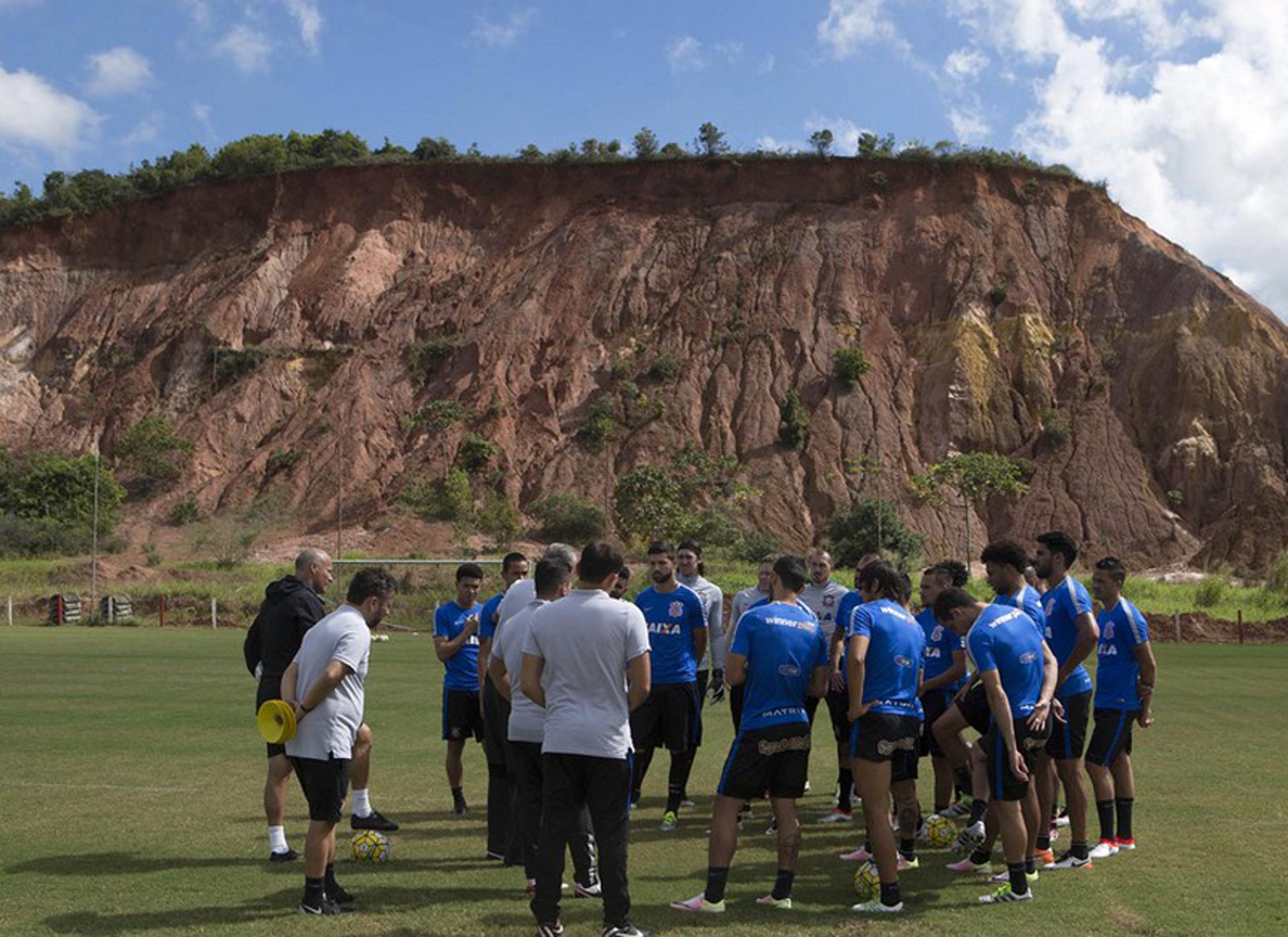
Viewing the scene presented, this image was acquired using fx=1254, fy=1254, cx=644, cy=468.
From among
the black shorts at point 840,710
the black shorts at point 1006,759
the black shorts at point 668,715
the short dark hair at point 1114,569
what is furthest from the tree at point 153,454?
the black shorts at point 1006,759

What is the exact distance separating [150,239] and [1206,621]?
218 feet

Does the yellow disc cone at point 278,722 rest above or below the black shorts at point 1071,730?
above

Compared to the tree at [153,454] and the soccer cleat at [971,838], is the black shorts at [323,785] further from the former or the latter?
the tree at [153,454]

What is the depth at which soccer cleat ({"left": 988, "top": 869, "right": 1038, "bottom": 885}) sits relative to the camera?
7.77 m

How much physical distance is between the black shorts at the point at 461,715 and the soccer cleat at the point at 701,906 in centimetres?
327

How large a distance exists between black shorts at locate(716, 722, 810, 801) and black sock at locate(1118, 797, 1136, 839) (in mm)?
2967

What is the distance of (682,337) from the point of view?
221 feet

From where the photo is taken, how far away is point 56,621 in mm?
41156

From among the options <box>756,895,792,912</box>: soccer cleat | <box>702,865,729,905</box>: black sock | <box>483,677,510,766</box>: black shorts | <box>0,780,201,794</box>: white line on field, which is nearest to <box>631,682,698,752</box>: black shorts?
<box>483,677,510,766</box>: black shorts

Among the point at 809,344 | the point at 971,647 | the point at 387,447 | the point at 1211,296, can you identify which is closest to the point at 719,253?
the point at 809,344

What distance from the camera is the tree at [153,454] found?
2566 inches

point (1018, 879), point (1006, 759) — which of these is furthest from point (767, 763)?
point (1018, 879)

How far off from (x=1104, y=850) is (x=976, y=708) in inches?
55.9

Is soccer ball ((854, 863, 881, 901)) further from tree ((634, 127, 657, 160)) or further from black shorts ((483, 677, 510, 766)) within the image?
tree ((634, 127, 657, 160))
